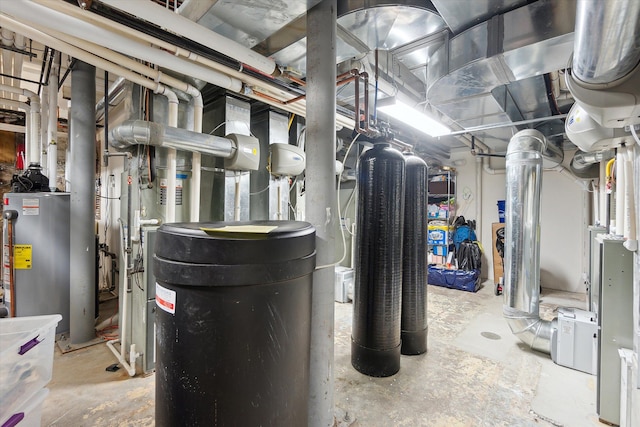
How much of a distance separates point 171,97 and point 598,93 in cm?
271

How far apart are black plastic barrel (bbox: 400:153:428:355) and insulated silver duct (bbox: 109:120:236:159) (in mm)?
1810

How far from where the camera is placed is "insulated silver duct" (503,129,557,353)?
2.87m

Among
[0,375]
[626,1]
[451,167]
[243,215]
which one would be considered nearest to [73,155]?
[243,215]

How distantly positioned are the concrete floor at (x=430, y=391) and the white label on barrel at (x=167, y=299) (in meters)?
1.49

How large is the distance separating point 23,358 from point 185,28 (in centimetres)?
164

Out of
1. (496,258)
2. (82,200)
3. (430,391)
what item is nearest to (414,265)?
(430,391)

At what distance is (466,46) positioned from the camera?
1728mm

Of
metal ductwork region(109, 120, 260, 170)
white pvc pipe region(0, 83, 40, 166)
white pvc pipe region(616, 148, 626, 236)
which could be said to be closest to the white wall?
white pvc pipe region(616, 148, 626, 236)

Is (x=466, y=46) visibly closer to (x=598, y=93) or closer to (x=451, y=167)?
(x=598, y=93)

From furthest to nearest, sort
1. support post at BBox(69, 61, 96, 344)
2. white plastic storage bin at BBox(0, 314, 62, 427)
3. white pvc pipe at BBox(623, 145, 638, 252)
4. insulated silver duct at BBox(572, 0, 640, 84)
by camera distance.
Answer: support post at BBox(69, 61, 96, 344) → white pvc pipe at BBox(623, 145, 638, 252) → white plastic storage bin at BBox(0, 314, 62, 427) → insulated silver duct at BBox(572, 0, 640, 84)

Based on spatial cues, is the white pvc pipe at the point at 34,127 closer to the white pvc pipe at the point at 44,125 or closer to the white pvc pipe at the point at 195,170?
the white pvc pipe at the point at 44,125

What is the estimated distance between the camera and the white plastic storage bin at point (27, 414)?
3.75 ft

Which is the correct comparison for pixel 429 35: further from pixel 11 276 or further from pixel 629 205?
pixel 11 276

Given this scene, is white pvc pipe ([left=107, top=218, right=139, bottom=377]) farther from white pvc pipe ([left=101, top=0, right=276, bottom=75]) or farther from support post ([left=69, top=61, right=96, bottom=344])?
white pvc pipe ([left=101, top=0, right=276, bottom=75])
